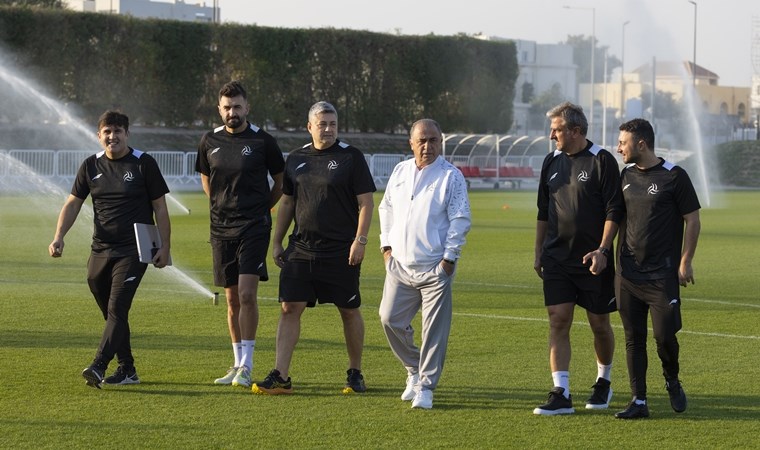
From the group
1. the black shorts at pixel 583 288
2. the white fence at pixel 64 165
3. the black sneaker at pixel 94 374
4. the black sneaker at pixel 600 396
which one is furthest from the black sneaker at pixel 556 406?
the white fence at pixel 64 165

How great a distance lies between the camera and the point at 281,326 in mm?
9156

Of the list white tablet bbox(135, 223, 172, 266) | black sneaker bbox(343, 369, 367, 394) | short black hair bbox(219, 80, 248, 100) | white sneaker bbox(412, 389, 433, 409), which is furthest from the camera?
short black hair bbox(219, 80, 248, 100)

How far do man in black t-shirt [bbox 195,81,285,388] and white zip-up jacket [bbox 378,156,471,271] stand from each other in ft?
3.77

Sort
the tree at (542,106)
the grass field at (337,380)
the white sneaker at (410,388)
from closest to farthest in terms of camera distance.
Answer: the grass field at (337,380) → the white sneaker at (410,388) → the tree at (542,106)

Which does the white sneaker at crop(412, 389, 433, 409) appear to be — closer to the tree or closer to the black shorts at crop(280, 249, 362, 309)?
the black shorts at crop(280, 249, 362, 309)

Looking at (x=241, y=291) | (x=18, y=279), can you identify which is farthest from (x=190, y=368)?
(x=18, y=279)

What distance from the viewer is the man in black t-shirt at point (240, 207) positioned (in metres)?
9.38

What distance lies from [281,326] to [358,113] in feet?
163

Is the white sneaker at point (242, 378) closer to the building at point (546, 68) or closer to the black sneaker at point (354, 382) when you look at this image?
the black sneaker at point (354, 382)

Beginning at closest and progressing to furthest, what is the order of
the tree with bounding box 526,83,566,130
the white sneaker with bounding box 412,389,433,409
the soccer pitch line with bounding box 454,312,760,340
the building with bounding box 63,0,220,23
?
the white sneaker with bounding box 412,389,433,409 < the soccer pitch line with bounding box 454,312,760,340 < the building with bounding box 63,0,220,23 < the tree with bounding box 526,83,566,130

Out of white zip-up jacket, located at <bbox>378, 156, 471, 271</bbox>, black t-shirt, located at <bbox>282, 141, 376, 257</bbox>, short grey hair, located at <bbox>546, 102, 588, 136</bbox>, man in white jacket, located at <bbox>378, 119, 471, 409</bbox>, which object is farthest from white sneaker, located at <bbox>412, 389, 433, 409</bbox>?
short grey hair, located at <bbox>546, 102, 588, 136</bbox>

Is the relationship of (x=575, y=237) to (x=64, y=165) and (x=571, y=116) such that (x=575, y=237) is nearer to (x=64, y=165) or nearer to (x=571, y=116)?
(x=571, y=116)

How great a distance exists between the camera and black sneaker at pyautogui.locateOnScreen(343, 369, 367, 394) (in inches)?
358

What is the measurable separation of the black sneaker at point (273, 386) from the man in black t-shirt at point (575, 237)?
5.74 ft
